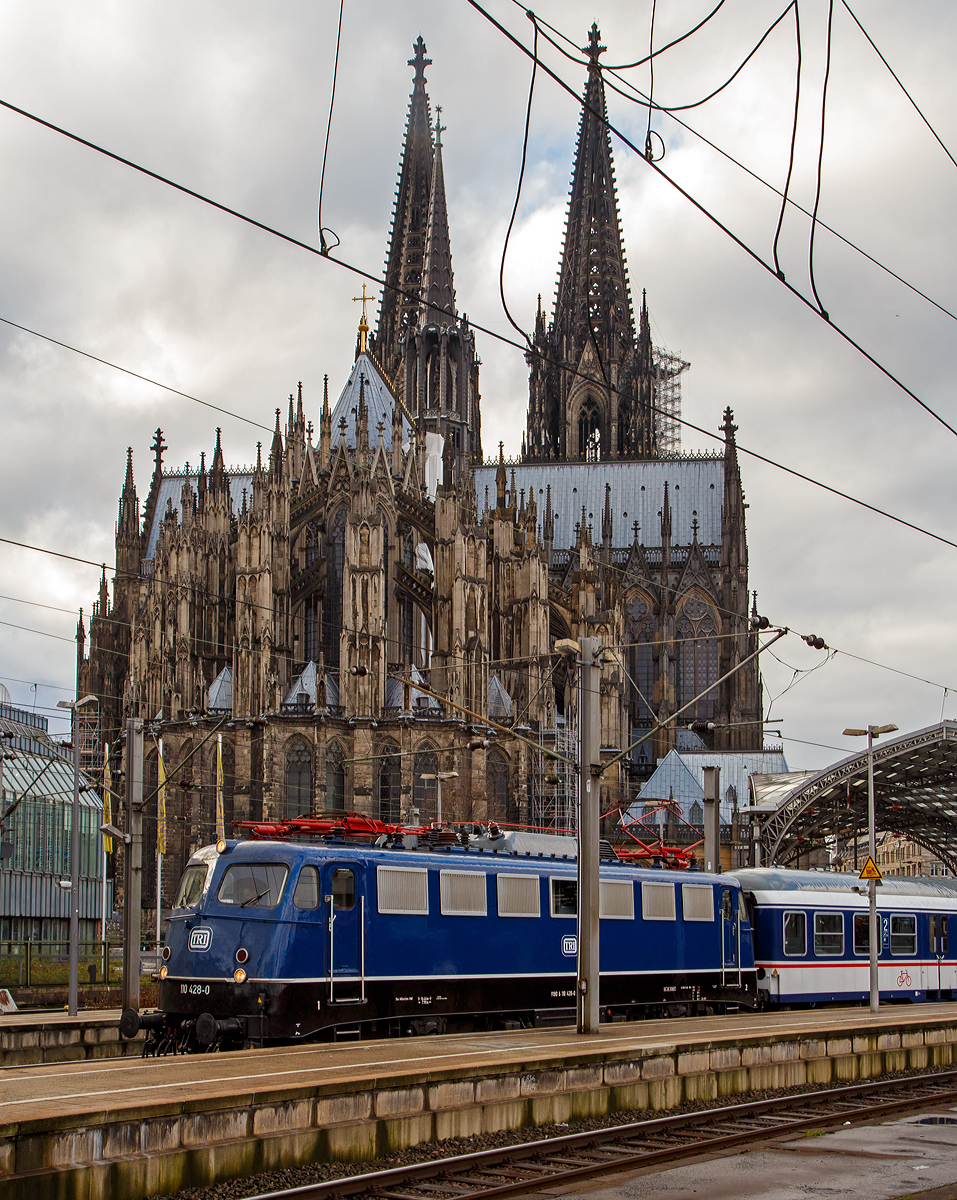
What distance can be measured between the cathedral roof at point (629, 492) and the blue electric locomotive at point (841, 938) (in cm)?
6162

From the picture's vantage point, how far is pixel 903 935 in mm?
34250

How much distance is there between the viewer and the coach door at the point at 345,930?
20.0 metres

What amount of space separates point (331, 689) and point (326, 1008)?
4317 centimetres

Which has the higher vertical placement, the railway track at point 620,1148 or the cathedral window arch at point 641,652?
the cathedral window arch at point 641,652

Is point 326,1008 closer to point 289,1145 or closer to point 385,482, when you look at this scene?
point 289,1145

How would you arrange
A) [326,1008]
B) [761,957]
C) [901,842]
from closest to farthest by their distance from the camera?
1. [326,1008]
2. [761,957]
3. [901,842]

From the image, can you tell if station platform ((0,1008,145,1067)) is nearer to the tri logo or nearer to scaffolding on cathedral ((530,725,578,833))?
the tri logo

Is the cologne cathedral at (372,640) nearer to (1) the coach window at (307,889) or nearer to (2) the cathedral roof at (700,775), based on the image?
(2) the cathedral roof at (700,775)

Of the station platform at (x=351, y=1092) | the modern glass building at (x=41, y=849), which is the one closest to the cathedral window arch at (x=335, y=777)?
the modern glass building at (x=41, y=849)

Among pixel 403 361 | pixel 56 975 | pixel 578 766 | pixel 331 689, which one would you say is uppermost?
pixel 403 361

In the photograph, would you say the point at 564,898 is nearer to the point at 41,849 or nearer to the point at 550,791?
the point at 41,849

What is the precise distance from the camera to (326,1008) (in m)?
19.8

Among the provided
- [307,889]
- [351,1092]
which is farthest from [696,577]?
[351,1092]

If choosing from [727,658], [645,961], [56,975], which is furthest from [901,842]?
[645,961]
